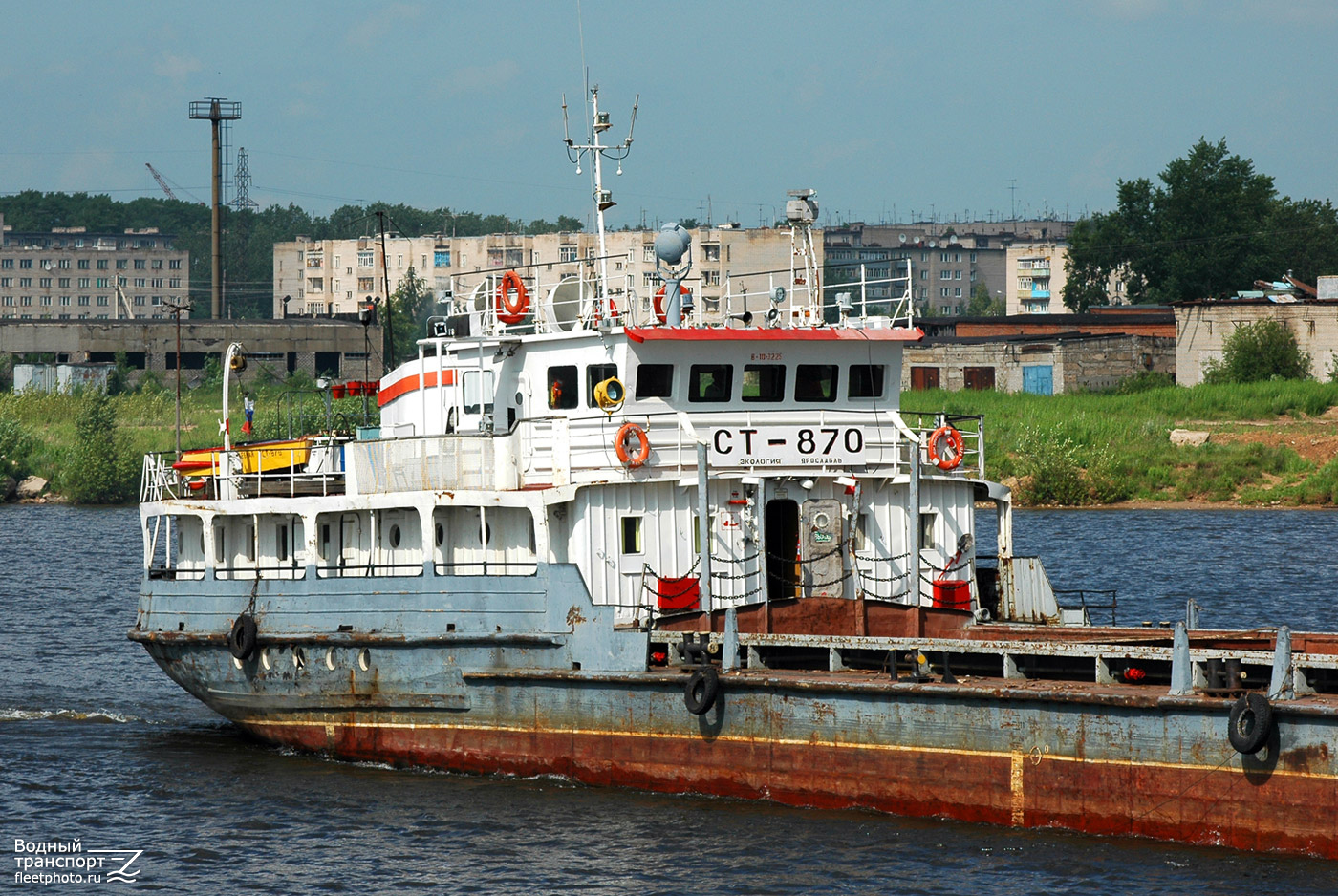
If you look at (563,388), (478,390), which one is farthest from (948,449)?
(478,390)

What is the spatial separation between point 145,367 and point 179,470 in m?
65.0

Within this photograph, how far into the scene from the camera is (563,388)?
21.2m

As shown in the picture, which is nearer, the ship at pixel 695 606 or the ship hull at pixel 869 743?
the ship hull at pixel 869 743

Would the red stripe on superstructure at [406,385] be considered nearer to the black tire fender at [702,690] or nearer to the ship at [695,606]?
the ship at [695,606]

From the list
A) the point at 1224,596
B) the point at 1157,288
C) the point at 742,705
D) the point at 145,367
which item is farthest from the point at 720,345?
the point at 1157,288

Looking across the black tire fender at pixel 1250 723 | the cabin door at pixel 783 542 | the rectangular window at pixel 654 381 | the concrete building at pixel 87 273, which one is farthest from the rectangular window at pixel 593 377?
the concrete building at pixel 87 273

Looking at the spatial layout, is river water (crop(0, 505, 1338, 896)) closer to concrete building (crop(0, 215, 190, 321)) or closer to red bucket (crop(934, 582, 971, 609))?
red bucket (crop(934, 582, 971, 609))

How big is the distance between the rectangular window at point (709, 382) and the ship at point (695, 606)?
4cm

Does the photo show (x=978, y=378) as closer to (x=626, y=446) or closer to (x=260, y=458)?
(x=260, y=458)

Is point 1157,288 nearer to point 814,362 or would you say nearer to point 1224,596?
point 1224,596

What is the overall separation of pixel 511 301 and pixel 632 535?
3836 mm

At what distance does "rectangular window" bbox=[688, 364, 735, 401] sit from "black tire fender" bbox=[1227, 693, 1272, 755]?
7697mm

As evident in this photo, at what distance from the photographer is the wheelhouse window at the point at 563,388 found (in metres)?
21.1

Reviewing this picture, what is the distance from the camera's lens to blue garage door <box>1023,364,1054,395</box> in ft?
231
